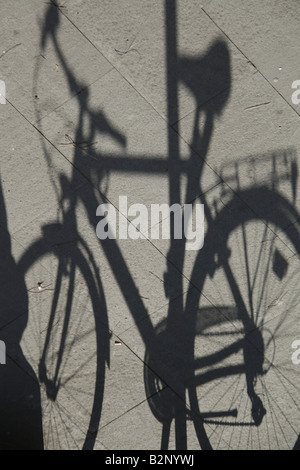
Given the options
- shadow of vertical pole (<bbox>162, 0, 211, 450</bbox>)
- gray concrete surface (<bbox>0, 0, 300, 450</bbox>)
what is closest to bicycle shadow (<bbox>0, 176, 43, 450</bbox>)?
gray concrete surface (<bbox>0, 0, 300, 450</bbox>)

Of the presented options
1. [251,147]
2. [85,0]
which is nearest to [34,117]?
[85,0]

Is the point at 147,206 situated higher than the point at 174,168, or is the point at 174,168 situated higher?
the point at 174,168

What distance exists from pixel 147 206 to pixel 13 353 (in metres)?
2.17

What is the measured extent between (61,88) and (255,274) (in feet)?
9.66

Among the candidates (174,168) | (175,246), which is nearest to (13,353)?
(175,246)

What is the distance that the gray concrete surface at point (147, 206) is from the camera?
397 centimetres

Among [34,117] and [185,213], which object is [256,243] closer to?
[185,213]

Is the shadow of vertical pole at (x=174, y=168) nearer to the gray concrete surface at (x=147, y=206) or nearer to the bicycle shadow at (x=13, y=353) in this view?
the gray concrete surface at (x=147, y=206)

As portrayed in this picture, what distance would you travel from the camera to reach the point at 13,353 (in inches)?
157

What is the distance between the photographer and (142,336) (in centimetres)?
400

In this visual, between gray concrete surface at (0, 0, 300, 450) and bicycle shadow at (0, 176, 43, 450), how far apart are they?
2 centimetres

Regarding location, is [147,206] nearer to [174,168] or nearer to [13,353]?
[174,168]

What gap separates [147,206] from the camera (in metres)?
4.01

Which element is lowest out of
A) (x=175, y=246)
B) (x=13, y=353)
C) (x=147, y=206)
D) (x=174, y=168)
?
(x=13, y=353)
